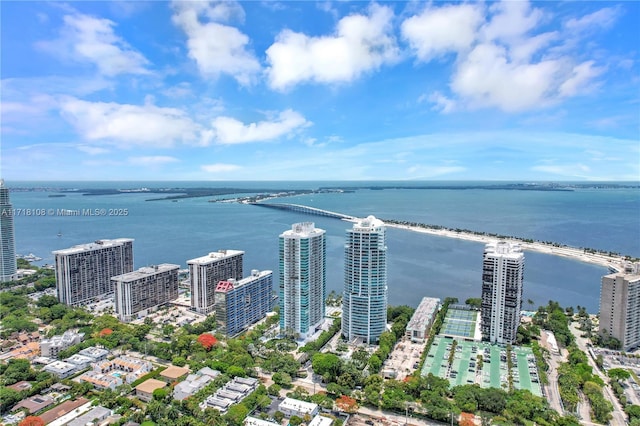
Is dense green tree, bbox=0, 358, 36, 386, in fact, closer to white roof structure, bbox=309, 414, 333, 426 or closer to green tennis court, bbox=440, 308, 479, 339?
white roof structure, bbox=309, 414, 333, 426

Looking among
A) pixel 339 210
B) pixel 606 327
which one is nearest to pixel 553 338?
pixel 606 327

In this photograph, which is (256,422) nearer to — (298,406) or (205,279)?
(298,406)

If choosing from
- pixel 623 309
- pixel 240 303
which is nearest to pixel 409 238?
pixel 623 309

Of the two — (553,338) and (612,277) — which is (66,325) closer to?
(553,338)

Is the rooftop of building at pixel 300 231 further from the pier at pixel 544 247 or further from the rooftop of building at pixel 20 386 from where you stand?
the pier at pixel 544 247

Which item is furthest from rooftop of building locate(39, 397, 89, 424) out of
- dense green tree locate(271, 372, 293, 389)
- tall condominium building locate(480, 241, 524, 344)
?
tall condominium building locate(480, 241, 524, 344)

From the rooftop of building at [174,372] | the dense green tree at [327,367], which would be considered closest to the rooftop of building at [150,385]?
the rooftop of building at [174,372]
